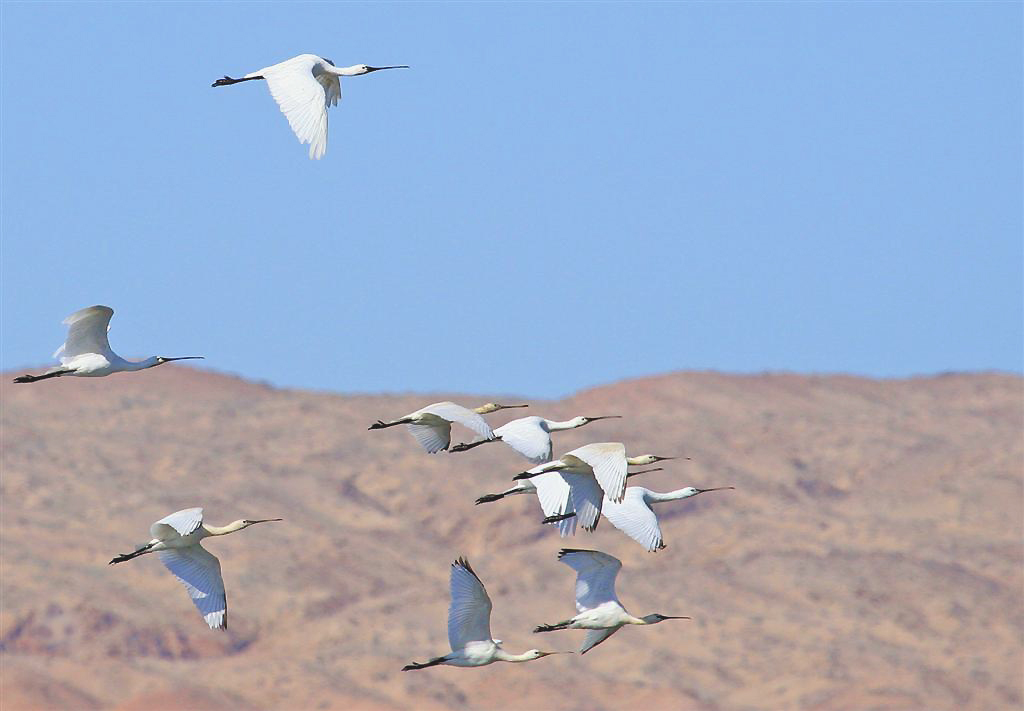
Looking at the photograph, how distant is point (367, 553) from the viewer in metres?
55.6

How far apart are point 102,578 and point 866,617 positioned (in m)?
19.8

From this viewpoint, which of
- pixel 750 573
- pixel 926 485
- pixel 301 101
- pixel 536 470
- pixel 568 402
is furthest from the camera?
pixel 568 402

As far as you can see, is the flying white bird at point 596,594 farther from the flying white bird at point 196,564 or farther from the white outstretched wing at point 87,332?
the white outstretched wing at point 87,332

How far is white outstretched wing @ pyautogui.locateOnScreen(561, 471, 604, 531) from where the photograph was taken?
22.0 meters

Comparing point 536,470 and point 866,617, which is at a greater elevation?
point 536,470

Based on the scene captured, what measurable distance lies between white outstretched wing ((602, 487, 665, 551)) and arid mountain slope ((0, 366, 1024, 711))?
22.5m

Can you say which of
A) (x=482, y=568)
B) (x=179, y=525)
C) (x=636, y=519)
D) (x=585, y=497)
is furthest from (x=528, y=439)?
(x=482, y=568)

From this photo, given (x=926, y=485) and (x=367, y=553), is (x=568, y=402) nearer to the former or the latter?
(x=926, y=485)

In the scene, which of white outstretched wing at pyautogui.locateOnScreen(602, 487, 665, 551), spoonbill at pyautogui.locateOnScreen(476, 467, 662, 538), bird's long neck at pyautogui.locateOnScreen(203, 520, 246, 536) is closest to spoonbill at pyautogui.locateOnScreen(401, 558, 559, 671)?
spoonbill at pyautogui.locateOnScreen(476, 467, 662, 538)

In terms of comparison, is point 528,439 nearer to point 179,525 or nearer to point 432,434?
point 432,434

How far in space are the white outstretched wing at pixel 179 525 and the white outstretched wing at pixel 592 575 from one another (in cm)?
455

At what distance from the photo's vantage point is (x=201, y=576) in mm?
22266

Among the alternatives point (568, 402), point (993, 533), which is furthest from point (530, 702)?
A: point (568, 402)

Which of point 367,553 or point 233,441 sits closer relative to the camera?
point 367,553
